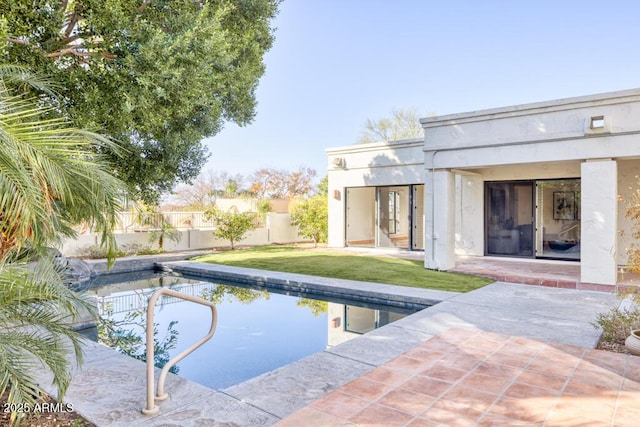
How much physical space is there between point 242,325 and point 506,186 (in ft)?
34.0

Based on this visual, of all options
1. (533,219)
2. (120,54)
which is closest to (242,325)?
(120,54)

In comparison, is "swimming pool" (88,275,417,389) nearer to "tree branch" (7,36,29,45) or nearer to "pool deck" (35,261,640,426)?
"pool deck" (35,261,640,426)

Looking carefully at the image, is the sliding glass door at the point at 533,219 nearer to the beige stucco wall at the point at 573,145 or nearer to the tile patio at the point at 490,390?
the beige stucco wall at the point at 573,145

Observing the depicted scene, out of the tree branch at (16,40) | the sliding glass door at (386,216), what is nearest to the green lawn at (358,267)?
the sliding glass door at (386,216)

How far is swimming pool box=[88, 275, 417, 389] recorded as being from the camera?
6258 mm

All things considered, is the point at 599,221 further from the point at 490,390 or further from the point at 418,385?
the point at 418,385

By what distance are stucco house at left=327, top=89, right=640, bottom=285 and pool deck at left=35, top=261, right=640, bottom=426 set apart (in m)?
2.13

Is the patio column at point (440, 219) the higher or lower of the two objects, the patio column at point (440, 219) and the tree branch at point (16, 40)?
the lower

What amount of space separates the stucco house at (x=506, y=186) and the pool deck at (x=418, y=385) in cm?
213

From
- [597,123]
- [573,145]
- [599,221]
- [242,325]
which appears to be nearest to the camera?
[242,325]

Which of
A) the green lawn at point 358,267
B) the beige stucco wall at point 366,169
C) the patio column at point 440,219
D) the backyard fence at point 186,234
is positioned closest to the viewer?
the green lawn at point 358,267

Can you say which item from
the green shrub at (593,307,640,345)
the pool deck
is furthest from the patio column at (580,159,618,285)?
the green shrub at (593,307,640,345)

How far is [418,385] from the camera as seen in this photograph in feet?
13.5

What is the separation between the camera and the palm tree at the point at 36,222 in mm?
2631
